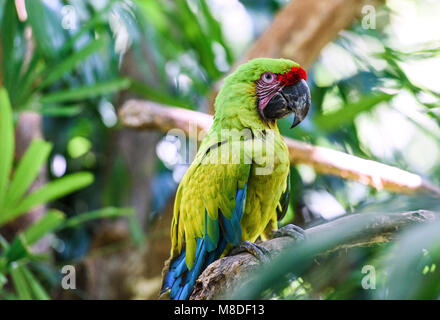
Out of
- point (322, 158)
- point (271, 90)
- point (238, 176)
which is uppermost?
point (271, 90)

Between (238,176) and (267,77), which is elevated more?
(267,77)

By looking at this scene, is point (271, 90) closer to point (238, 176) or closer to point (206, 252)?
point (238, 176)

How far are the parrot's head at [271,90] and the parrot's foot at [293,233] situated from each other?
0.16 m

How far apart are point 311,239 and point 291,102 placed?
0.27 m

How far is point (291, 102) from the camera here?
681 mm

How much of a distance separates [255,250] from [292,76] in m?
0.25

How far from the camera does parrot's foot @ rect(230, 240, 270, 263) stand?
61 centimetres

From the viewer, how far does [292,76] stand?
2.19 ft

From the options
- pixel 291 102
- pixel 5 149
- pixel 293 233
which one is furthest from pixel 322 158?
pixel 5 149

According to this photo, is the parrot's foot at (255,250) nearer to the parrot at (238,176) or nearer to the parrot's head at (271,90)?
the parrot at (238,176)

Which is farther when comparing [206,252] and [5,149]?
[5,149]

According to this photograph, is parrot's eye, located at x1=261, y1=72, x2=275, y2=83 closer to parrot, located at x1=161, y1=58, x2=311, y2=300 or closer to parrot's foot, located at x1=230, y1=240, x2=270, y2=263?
parrot, located at x1=161, y1=58, x2=311, y2=300

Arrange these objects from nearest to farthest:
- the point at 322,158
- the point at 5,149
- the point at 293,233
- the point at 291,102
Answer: the point at 293,233 < the point at 291,102 < the point at 322,158 < the point at 5,149

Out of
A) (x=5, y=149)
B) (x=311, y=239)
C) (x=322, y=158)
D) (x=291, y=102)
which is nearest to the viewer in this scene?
(x=311, y=239)
